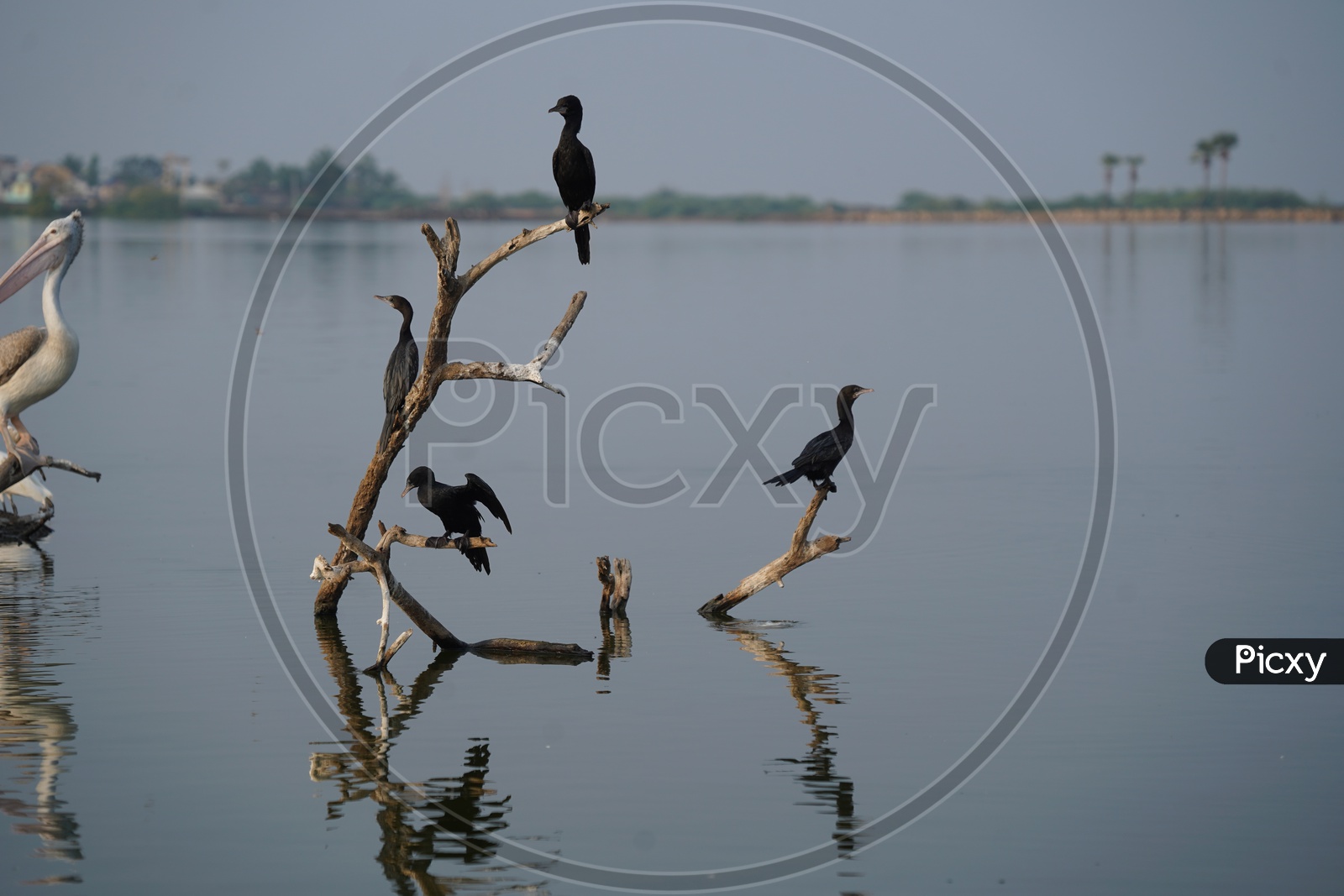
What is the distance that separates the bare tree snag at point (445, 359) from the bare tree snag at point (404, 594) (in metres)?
0.25

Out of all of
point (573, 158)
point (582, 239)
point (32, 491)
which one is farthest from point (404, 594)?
point (32, 491)

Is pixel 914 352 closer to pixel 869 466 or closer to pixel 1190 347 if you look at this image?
pixel 1190 347

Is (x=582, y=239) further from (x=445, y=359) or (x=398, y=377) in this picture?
(x=398, y=377)

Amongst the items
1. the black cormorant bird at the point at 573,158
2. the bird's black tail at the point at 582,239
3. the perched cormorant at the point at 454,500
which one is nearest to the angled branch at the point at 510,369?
the perched cormorant at the point at 454,500

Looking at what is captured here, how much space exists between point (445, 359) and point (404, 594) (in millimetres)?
1822

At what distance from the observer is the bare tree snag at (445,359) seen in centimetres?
1168

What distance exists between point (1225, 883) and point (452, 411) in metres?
19.6

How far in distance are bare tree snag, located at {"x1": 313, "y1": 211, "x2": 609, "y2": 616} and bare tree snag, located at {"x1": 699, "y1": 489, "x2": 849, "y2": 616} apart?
7.61 ft

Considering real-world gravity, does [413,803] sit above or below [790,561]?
below

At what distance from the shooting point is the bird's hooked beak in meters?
15.7

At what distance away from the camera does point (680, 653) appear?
41.0ft

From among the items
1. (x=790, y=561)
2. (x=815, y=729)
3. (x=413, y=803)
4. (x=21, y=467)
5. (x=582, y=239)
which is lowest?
(x=413, y=803)

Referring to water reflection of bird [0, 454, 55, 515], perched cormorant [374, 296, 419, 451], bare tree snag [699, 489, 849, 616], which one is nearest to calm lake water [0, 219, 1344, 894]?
bare tree snag [699, 489, 849, 616]

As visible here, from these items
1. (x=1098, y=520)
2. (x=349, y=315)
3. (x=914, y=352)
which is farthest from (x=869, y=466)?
(x=349, y=315)
